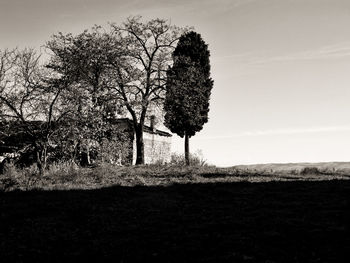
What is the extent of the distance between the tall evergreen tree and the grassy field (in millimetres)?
16563

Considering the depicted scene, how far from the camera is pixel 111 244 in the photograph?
870 cm

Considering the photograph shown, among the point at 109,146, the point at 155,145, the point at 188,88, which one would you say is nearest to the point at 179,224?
the point at 109,146

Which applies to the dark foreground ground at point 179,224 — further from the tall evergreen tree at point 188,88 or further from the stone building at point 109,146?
the tall evergreen tree at point 188,88

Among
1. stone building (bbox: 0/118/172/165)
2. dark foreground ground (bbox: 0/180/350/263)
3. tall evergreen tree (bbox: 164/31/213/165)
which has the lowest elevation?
dark foreground ground (bbox: 0/180/350/263)

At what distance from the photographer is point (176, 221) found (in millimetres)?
10906

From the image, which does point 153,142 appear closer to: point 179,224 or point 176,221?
point 176,221

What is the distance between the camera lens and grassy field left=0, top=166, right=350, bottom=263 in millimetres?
7867

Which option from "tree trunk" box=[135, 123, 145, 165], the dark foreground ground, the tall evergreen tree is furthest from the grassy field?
"tree trunk" box=[135, 123, 145, 165]

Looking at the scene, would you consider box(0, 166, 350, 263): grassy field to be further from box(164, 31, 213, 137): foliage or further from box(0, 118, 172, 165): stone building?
box(164, 31, 213, 137): foliage

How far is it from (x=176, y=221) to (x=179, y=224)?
0.45 metres

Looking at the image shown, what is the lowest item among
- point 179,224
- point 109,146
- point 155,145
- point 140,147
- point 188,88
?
point 179,224

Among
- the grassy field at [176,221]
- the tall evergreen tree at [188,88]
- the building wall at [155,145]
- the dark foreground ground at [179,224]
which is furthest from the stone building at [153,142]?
the dark foreground ground at [179,224]

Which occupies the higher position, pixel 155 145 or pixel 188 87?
pixel 188 87

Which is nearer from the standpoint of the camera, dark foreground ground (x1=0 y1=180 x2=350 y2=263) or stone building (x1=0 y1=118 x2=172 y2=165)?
dark foreground ground (x1=0 y1=180 x2=350 y2=263)
